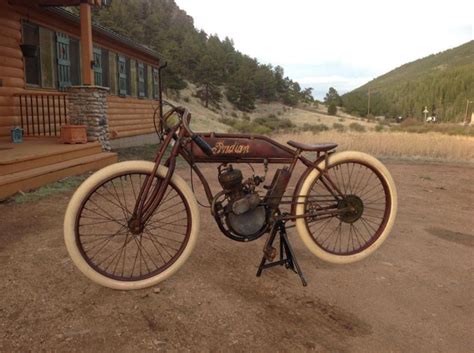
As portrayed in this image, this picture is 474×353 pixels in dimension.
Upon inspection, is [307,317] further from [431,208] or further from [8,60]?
[8,60]

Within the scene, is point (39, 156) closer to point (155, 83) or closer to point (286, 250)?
point (286, 250)

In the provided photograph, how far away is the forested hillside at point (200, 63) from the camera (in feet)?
149

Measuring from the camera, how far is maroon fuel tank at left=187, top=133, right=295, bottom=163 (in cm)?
303

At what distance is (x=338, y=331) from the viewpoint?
2.65 metres

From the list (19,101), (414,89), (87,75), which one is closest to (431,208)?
(87,75)

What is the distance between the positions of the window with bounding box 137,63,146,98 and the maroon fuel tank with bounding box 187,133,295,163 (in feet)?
51.3

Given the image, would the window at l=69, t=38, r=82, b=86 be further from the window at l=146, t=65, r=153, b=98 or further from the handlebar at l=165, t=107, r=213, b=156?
the handlebar at l=165, t=107, r=213, b=156

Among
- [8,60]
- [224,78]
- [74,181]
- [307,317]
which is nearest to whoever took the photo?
[307,317]

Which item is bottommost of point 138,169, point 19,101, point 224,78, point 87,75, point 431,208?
point 431,208

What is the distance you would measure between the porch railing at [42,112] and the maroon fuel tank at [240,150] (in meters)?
8.32

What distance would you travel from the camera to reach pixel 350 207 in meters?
3.43

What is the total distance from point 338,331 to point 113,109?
44.0 feet

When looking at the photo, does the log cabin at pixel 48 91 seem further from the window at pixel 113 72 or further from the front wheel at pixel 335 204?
the front wheel at pixel 335 204

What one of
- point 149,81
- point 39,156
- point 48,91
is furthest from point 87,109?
point 149,81
